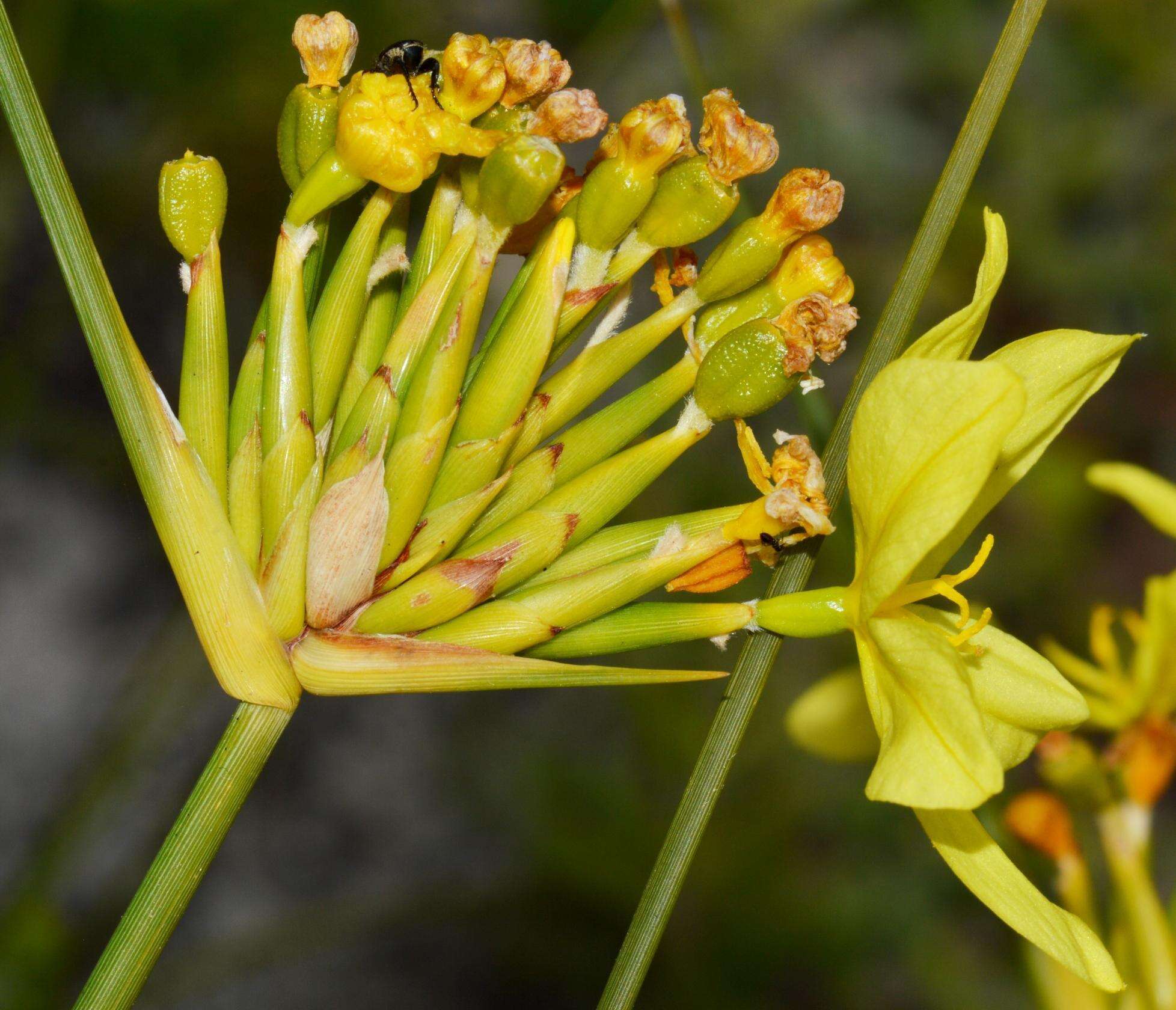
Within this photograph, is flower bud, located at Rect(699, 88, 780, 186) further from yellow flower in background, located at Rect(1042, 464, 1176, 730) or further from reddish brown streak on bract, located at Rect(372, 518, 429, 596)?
yellow flower in background, located at Rect(1042, 464, 1176, 730)

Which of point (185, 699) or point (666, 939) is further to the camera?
point (666, 939)

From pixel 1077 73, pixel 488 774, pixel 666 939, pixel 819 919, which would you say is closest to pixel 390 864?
pixel 488 774

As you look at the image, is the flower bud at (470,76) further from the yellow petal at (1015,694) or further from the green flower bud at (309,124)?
the yellow petal at (1015,694)

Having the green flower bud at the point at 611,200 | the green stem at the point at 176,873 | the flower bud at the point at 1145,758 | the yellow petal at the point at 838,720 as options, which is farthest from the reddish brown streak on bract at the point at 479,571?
the flower bud at the point at 1145,758

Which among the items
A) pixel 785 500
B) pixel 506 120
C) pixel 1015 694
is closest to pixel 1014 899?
pixel 1015 694

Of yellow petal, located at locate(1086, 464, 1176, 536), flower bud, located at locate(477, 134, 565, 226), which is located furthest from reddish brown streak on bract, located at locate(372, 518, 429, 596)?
yellow petal, located at locate(1086, 464, 1176, 536)

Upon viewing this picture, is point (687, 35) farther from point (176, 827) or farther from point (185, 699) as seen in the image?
point (185, 699)

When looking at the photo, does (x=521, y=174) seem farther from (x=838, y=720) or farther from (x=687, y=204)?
(x=838, y=720)
